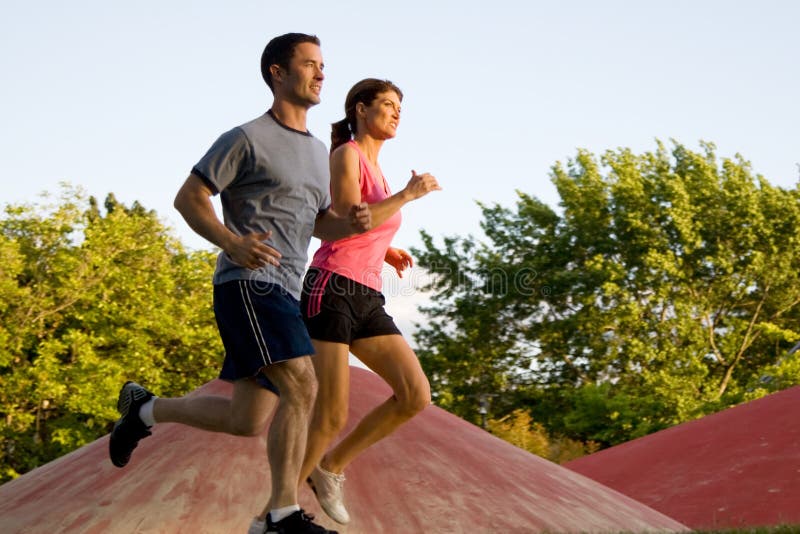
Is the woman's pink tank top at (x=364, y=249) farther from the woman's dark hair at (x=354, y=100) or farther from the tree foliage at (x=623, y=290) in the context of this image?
the tree foliage at (x=623, y=290)

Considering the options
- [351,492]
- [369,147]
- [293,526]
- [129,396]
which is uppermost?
[369,147]

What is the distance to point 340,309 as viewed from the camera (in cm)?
512

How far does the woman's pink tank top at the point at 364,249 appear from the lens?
5.24 metres

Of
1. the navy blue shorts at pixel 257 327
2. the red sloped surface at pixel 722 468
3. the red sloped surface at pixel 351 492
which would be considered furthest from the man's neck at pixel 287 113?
the red sloped surface at pixel 722 468

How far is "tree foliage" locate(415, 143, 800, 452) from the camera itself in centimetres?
3069

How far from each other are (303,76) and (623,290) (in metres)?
26.8

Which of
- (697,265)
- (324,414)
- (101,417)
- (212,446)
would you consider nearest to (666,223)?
(697,265)

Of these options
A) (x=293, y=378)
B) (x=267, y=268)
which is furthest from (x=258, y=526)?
(x=267, y=268)

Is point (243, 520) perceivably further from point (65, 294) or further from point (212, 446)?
point (65, 294)

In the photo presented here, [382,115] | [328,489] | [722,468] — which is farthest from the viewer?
[722,468]

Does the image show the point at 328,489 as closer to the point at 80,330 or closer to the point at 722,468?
the point at 722,468

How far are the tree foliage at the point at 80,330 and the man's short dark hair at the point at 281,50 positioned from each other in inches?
922

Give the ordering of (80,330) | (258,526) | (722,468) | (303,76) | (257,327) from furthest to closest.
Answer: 1. (80,330)
2. (722,468)
3. (303,76)
4. (258,526)
5. (257,327)

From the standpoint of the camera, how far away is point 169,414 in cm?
501
